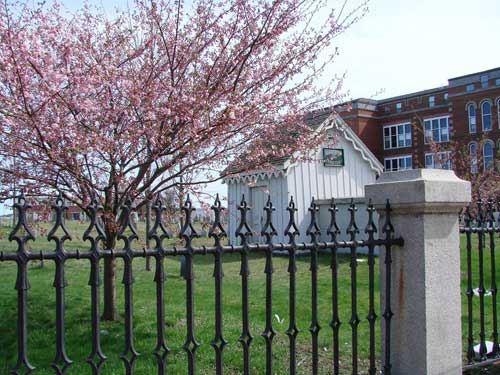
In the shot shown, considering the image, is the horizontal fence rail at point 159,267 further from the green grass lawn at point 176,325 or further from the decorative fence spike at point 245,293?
the green grass lawn at point 176,325

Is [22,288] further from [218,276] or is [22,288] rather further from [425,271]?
[425,271]

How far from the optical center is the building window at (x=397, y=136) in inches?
1916

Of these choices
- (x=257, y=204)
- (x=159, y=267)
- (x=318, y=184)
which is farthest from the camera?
(x=257, y=204)

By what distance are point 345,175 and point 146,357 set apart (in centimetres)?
1469

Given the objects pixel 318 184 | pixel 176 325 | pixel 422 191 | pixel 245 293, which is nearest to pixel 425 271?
pixel 422 191

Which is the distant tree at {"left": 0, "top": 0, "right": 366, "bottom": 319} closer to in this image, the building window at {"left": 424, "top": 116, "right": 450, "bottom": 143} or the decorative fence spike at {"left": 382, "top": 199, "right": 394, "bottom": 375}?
the decorative fence spike at {"left": 382, "top": 199, "right": 394, "bottom": 375}

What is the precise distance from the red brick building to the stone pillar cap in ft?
119

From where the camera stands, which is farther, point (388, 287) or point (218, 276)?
point (388, 287)

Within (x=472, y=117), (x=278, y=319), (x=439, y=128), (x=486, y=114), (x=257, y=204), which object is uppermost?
(x=486, y=114)

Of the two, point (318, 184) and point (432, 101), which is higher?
point (432, 101)

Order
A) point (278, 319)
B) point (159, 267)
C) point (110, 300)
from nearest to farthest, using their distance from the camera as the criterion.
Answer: point (159, 267) → point (110, 300) → point (278, 319)

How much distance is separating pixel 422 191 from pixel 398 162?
48.4m

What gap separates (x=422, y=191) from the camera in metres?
3.31

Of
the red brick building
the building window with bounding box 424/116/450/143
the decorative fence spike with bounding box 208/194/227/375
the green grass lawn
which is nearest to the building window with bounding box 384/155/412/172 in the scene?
the red brick building
